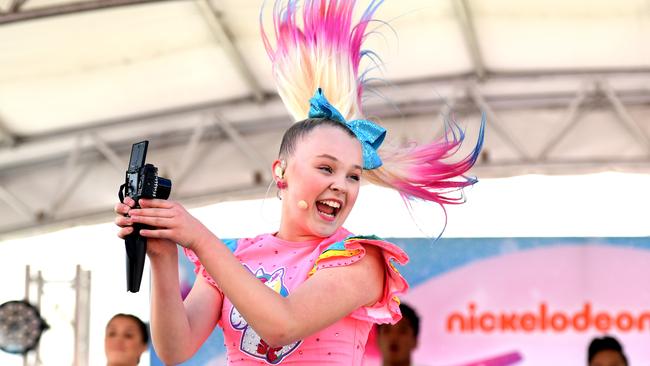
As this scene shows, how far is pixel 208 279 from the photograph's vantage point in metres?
1.87

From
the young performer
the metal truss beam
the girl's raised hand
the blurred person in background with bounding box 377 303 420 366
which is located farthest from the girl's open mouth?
the metal truss beam

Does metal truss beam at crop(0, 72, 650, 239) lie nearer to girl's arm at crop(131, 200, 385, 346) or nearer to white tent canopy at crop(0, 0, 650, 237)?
white tent canopy at crop(0, 0, 650, 237)

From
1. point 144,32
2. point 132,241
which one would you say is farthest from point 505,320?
point 132,241

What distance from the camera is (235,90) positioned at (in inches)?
294

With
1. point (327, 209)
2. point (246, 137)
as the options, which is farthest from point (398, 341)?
point (327, 209)

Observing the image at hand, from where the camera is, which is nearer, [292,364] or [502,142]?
[292,364]

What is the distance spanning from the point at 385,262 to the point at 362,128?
23 centimetres

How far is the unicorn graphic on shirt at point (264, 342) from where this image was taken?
1.75m

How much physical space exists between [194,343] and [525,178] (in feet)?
15.9

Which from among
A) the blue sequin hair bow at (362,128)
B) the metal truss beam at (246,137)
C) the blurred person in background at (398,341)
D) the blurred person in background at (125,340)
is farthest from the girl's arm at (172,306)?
the metal truss beam at (246,137)

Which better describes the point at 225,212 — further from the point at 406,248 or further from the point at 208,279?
the point at 208,279

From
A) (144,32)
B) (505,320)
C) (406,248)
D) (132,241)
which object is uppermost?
(144,32)

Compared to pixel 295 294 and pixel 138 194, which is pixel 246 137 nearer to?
pixel 295 294

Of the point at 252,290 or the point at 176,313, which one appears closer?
the point at 252,290
